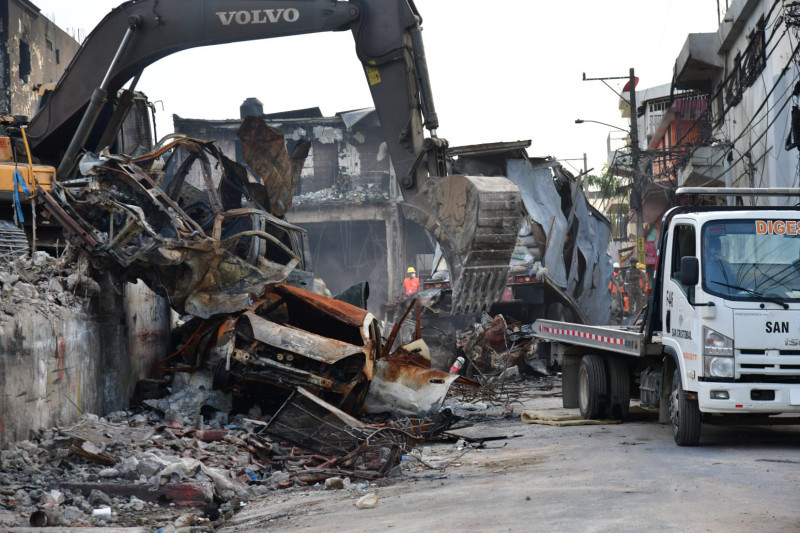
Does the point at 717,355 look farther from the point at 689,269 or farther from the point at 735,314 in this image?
the point at 689,269

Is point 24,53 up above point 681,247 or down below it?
above

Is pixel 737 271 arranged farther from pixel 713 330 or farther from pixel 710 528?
pixel 710 528

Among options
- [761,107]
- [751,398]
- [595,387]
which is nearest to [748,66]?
[761,107]

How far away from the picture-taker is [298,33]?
1418cm

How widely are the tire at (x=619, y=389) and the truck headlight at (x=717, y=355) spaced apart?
10.5 ft

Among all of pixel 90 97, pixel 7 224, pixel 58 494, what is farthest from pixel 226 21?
pixel 58 494

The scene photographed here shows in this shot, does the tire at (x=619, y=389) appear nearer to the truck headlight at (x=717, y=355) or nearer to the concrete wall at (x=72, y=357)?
the truck headlight at (x=717, y=355)

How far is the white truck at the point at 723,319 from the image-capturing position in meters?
8.89

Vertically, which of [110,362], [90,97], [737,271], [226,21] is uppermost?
[226,21]

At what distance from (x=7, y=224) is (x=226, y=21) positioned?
434cm

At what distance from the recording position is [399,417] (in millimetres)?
12398

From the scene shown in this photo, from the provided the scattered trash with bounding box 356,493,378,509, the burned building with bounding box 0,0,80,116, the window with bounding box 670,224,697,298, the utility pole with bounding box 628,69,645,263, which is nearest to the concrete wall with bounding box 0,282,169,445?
the scattered trash with bounding box 356,493,378,509

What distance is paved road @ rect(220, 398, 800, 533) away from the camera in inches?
239

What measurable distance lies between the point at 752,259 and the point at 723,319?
83cm
